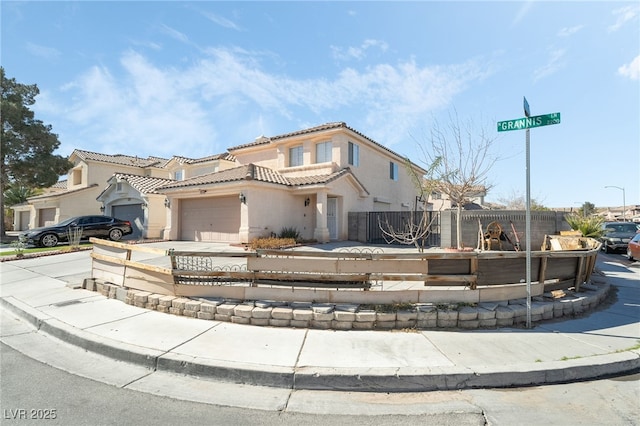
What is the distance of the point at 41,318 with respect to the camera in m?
5.36

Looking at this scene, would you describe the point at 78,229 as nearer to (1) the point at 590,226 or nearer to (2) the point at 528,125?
(2) the point at 528,125

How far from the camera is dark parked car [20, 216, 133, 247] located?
1572 centimetres

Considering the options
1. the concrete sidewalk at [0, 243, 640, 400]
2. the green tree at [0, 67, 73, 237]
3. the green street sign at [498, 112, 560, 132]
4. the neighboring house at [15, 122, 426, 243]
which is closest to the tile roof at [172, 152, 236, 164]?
the neighboring house at [15, 122, 426, 243]

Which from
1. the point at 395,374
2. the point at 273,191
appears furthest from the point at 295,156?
the point at 395,374

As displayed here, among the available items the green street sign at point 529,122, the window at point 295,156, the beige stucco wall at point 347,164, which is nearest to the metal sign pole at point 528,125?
the green street sign at point 529,122

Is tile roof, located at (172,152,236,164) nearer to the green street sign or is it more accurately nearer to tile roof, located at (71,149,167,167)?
tile roof, located at (71,149,167,167)

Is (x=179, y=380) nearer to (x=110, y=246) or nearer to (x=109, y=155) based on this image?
(x=110, y=246)

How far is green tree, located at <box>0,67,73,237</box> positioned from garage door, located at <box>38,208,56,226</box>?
4.11 metres

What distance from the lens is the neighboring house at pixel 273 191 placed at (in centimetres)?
1574

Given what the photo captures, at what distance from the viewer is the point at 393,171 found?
81.0 ft

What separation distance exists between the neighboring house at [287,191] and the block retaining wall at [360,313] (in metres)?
9.31

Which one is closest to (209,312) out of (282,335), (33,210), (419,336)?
(282,335)

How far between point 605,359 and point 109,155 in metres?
39.5

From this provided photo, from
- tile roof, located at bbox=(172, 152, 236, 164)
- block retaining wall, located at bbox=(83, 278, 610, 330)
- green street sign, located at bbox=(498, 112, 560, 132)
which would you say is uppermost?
tile roof, located at bbox=(172, 152, 236, 164)
